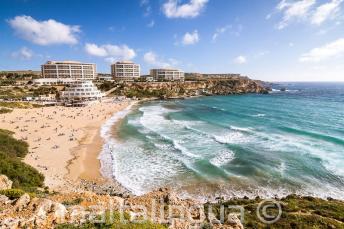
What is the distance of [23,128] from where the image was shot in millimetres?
40562

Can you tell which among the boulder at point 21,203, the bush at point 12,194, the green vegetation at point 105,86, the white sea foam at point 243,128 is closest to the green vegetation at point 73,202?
the boulder at point 21,203

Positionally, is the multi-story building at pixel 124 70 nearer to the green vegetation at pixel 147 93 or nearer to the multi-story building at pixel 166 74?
the multi-story building at pixel 166 74

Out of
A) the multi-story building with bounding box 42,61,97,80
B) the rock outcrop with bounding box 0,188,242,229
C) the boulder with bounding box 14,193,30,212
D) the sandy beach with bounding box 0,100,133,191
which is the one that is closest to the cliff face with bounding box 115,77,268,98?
the multi-story building with bounding box 42,61,97,80

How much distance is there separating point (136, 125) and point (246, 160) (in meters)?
23.6

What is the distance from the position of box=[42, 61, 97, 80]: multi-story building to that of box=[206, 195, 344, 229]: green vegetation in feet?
400

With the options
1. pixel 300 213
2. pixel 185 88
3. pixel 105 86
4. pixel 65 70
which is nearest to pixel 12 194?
pixel 300 213

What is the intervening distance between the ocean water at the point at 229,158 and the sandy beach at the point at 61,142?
1956mm

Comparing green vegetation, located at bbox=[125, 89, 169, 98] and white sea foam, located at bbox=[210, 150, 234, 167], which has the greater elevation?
green vegetation, located at bbox=[125, 89, 169, 98]

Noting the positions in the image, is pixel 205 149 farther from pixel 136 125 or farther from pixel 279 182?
pixel 136 125

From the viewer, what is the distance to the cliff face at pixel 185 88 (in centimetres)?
10538

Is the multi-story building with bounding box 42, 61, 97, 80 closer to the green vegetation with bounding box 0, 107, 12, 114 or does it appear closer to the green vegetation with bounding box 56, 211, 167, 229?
the green vegetation with bounding box 0, 107, 12, 114

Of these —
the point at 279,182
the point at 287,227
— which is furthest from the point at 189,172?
the point at 287,227

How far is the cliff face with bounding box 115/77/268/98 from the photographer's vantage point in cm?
10538

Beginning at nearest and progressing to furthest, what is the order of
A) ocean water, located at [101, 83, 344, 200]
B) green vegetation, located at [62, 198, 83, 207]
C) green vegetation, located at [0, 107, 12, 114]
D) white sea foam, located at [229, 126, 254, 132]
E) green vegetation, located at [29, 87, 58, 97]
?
green vegetation, located at [62, 198, 83, 207] → ocean water, located at [101, 83, 344, 200] → white sea foam, located at [229, 126, 254, 132] → green vegetation, located at [0, 107, 12, 114] → green vegetation, located at [29, 87, 58, 97]
